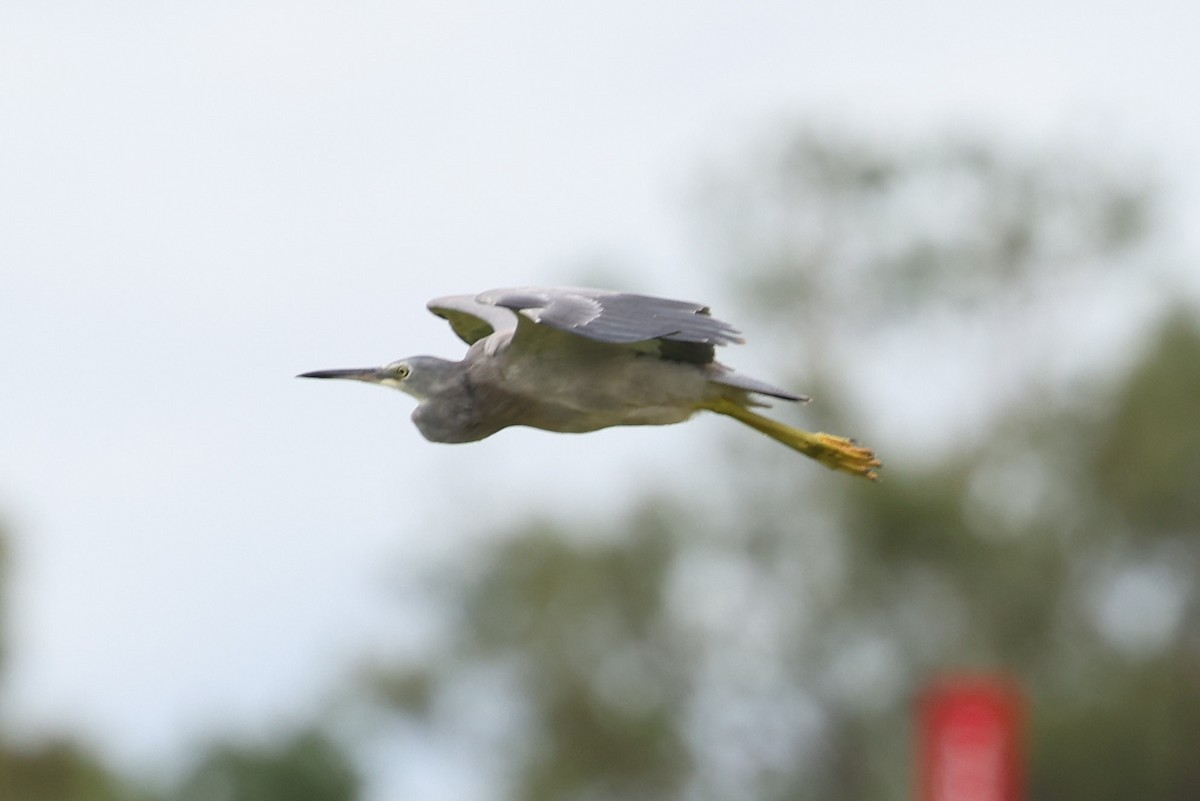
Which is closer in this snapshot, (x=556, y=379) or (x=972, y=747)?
(x=556, y=379)

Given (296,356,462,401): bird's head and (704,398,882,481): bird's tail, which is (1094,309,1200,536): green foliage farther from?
(296,356,462,401): bird's head

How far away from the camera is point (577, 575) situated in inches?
1930

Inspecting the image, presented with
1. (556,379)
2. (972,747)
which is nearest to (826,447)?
(556,379)

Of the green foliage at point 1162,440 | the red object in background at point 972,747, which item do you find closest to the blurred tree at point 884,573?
the green foliage at point 1162,440

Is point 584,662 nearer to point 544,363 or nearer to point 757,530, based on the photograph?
point 757,530

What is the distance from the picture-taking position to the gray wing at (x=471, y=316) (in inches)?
432

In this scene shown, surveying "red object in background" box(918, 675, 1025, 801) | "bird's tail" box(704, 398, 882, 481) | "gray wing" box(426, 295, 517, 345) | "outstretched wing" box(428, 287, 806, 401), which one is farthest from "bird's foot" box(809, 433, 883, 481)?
"red object in background" box(918, 675, 1025, 801)

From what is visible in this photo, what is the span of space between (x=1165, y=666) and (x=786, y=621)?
23.7ft

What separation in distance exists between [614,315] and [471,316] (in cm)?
186

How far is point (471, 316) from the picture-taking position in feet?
37.7

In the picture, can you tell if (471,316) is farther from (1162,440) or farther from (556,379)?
(1162,440)

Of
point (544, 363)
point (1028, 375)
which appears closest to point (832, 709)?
point (1028, 375)

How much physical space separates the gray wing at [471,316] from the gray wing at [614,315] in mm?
494

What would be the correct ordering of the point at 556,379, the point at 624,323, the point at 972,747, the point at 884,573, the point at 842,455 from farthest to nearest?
the point at 884,573, the point at 972,747, the point at 842,455, the point at 556,379, the point at 624,323
